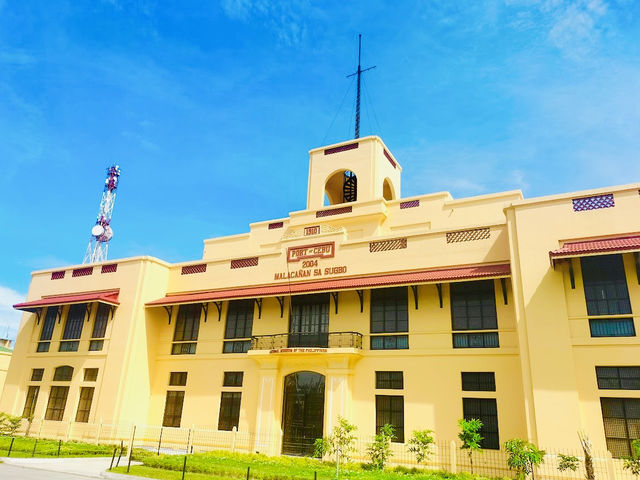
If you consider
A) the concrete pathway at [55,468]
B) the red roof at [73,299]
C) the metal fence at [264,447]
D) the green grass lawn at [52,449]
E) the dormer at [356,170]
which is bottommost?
the concrete pathway at [55,468]

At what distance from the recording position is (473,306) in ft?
56.6

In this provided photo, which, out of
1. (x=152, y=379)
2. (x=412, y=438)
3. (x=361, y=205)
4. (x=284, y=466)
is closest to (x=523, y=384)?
(x=412, y=438)

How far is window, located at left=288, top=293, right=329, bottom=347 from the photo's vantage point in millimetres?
19659

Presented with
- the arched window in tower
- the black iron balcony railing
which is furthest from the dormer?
the black iron balcony railing

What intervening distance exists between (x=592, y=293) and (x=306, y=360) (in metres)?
10.6

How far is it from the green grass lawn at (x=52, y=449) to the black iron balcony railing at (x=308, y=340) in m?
6.96

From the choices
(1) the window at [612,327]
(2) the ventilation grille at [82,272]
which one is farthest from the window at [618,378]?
(2) the ventilation grille at [82,272]

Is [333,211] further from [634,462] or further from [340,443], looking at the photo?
[634,462]

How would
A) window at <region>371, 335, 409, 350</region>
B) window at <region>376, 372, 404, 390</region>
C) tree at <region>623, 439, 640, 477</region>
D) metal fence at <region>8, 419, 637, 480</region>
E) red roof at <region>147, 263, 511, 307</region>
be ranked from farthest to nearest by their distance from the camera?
window at <region>371, 335, 409, 350</region>
window at <region>376, 372, 404, 390</region>
red roof at <region>147, 263, 511, 307</region>
metal fence at <region>8, 419, 637, 480</region>
tree at <region>623, 439, 640, 477</region>

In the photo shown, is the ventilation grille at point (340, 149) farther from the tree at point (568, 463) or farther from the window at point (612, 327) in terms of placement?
the tree at point (568, 463)

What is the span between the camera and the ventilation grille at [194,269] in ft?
78.3

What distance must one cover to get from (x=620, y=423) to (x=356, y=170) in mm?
16133

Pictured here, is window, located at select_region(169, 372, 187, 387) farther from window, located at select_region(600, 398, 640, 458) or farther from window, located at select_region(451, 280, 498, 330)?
window, located at select_region(600, 398, 640, 458)

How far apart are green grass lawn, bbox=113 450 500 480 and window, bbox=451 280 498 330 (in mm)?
4966
